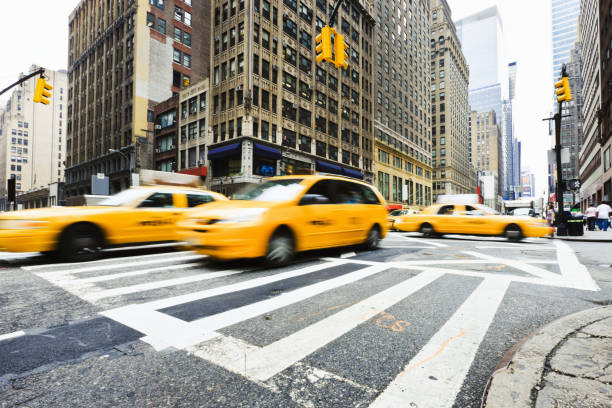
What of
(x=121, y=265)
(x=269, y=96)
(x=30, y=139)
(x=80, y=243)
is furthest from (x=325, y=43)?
(x=30, y=139)

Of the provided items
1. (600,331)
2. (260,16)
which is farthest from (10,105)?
(600,331)

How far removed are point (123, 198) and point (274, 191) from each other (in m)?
3.70

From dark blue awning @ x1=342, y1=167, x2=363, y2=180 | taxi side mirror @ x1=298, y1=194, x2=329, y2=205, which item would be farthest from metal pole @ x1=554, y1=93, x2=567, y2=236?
dark blue awning @ x1=342, y1=167, x2=363, y2=180

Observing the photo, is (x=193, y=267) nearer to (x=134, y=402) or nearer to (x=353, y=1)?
(x=134, y=402)

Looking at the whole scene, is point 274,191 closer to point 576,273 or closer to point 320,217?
point 320,217

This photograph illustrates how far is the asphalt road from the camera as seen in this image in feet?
6.23

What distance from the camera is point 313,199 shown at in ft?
21.2

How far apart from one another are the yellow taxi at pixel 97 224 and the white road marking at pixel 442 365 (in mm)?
6442

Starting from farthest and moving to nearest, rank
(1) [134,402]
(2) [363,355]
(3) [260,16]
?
(3) [260,16] → (2) [363,355] → (1) [134,402]

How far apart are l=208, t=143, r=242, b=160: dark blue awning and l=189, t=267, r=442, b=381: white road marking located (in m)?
29.4

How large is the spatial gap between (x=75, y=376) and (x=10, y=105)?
166 meters

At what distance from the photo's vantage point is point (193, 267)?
5676 millimetres

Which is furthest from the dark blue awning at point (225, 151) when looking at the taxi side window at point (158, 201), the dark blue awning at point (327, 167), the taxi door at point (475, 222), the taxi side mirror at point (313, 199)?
the taxi side mirror at point (313, 199)

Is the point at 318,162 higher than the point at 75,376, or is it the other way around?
the point at 318,162
